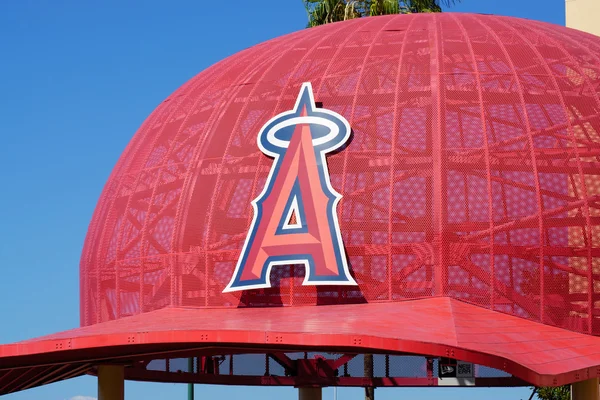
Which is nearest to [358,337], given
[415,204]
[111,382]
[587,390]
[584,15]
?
[415,204]

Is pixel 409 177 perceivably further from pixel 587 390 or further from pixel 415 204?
pixel 587 390

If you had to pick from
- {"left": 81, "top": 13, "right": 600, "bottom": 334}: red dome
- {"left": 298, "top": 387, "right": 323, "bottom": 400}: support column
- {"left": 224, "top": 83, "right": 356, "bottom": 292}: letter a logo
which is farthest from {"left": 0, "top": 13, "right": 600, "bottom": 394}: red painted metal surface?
{"left": 298, "top": 387, "right": 323, "bottom": 400}: support column

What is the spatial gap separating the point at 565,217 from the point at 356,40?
24.6 feet

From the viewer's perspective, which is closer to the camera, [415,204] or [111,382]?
[415,204]

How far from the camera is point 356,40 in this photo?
31.8 metres

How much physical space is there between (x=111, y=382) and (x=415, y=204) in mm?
8549

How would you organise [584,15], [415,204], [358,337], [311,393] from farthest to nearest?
1. [584,15]
2. [311,393]
3. [415,204]
4. [358,337]

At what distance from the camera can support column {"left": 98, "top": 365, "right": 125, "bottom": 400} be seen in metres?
29.6

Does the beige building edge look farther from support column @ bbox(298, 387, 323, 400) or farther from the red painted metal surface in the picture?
support column @ bbox(298, 387, 323, 400)

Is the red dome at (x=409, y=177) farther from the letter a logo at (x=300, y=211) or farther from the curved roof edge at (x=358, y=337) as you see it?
the curved roof edge at (x=358, y=337)

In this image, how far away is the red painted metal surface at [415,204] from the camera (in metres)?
26.7

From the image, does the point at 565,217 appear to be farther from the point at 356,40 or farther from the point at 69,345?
the point at 69,345

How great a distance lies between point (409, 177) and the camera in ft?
91.5

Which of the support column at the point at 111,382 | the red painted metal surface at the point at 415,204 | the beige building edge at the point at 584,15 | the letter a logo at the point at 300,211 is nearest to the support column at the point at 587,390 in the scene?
the red painted metal surface at the point at 415,204
